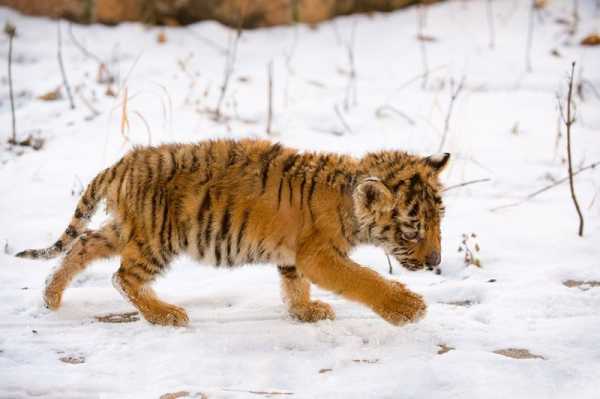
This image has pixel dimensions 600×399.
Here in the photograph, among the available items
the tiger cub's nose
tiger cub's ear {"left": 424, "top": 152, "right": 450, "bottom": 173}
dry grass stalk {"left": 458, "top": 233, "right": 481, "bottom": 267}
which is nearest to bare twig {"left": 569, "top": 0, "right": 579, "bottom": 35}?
dry grass stalk {"left": 458, "top": 233, "right": 481, "bottom": 267}

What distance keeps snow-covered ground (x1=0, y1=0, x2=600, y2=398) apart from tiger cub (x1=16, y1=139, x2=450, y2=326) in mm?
211

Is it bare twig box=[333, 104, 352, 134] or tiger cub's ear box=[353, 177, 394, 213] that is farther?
bare twig box=[333, 104, 352, 134]

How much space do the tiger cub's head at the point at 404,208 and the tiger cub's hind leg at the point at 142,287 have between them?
1081 mm

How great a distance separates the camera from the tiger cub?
3680mm

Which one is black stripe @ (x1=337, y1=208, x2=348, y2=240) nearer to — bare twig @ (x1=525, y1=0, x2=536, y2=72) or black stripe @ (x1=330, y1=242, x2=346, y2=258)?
black stripe @ (x1=330, y1=242, x2=346, y2=258)

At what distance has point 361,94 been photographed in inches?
294

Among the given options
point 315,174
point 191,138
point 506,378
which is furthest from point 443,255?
point 191,138

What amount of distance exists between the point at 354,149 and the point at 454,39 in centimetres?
266

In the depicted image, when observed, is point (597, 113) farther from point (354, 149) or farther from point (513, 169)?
point (354, 149)

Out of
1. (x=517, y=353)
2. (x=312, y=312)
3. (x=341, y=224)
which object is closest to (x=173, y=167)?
(x=341, y=224)

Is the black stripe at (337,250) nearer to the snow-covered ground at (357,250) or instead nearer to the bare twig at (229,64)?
the snow-covered ground at (357,250)

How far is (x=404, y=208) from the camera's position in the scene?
367 cm

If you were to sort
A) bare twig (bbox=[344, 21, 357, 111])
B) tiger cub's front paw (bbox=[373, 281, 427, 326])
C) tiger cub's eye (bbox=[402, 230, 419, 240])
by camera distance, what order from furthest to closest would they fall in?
bare twig (bbox=[344, 21, 357, 111]) → tiger cub's eye (bbox=[402, 230, 419, 240]) → tiger cub's front paw (bbox=[373, 281, 427, 326])

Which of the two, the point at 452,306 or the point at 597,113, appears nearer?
the point at 452,306
